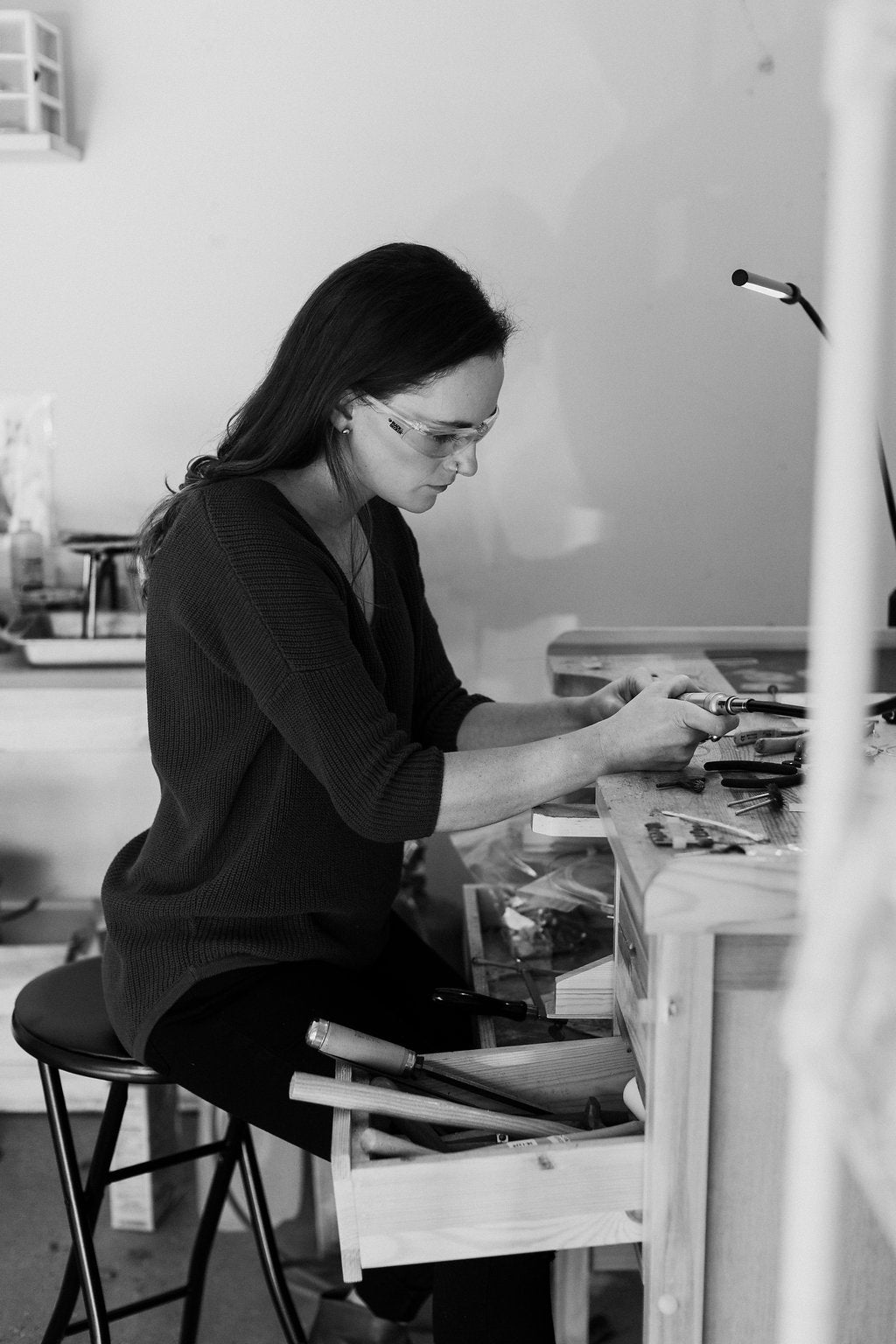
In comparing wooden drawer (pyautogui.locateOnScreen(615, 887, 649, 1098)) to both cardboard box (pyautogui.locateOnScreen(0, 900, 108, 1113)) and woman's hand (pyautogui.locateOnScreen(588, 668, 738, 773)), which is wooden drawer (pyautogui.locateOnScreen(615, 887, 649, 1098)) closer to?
woman's hand (pyautogui.locateOnScreen(588, 668, 738, 773))

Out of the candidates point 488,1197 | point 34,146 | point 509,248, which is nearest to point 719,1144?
point 488,1197

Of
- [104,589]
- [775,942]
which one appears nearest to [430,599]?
[104,589]

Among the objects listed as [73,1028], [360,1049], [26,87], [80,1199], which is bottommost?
[80,1199]

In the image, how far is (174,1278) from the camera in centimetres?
197

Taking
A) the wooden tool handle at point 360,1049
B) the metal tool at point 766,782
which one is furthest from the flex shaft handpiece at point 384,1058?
the metal tool at point 766,782

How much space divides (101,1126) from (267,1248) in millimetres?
326

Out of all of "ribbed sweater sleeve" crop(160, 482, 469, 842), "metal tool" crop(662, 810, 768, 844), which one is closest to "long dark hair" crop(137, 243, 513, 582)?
"ribbed sweater sleeve" crop(160, 482, 469, 842)

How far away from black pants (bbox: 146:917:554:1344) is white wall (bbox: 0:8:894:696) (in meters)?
1.28

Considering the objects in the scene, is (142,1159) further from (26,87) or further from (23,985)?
(26,87)

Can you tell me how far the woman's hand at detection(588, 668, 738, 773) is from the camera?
118 cm

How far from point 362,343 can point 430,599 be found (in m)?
1.28

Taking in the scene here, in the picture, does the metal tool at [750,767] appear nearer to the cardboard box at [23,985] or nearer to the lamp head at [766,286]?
the lamp head at [766,286]

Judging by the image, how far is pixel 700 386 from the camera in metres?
2.48

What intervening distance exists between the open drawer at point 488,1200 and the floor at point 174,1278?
87 cm
